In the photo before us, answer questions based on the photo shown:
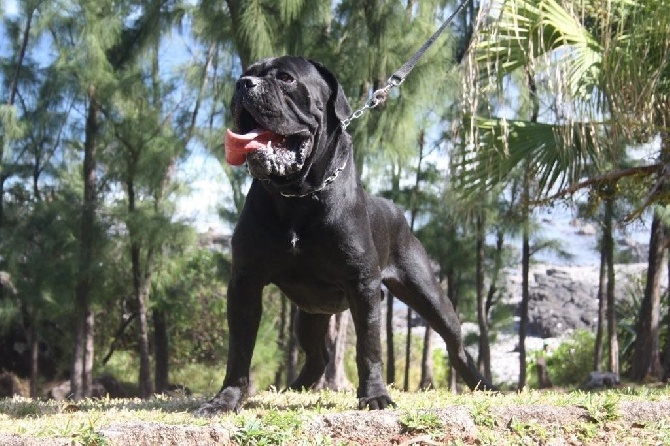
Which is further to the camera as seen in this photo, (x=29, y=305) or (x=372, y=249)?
(x=29, y=305)

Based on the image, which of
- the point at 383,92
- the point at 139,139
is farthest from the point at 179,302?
the point at 383,92

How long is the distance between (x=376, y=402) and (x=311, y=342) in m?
1.52

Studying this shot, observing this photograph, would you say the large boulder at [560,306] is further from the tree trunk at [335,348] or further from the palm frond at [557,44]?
the palm frond at [557,44]

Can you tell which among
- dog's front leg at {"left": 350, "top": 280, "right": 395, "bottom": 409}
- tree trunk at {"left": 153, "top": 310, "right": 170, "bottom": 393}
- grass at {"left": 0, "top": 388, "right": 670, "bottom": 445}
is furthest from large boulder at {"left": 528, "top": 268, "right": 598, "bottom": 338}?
dog's front leg at {"left": 350, "top": 280, "right": 395, "bottom": 409}

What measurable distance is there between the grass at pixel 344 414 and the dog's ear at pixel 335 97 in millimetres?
1433

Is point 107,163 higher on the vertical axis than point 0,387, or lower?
higher

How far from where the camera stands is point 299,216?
4.53 meters

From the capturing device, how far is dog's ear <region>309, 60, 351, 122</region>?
4605 millimetres

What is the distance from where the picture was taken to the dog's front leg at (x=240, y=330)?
4.65 meters

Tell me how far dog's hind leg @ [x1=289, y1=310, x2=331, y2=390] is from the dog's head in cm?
169

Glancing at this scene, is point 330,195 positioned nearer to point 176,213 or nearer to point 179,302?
point 176,213

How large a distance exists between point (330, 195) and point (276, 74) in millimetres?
634

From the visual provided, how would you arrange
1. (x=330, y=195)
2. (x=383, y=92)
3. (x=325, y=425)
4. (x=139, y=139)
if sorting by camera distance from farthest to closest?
(x=139, y=139)
(x=383, y=92)
(x=330, y=195)
(x=325, y=425)

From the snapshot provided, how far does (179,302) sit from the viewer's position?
2008cm
